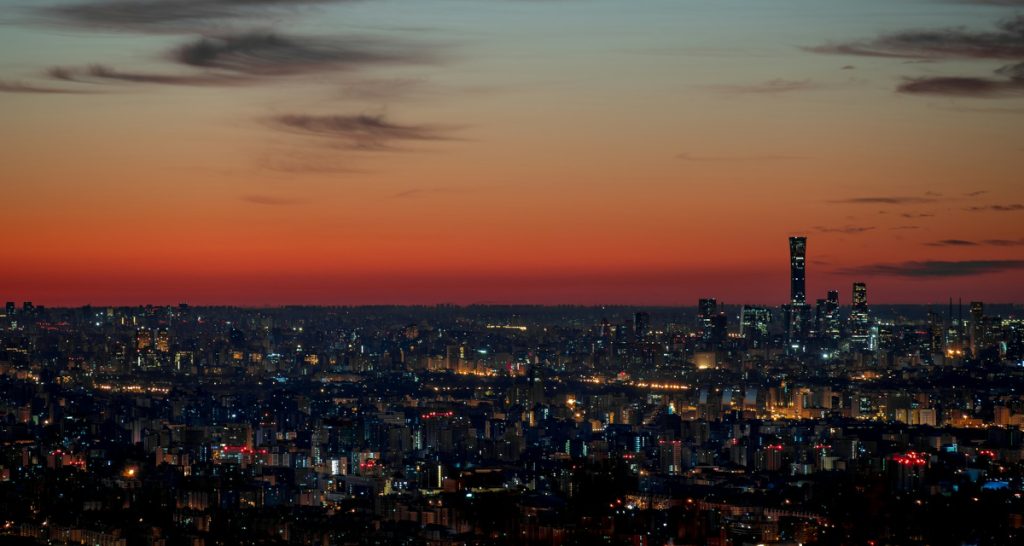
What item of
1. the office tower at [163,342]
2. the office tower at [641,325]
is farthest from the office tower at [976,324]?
the office tower at [163,342]

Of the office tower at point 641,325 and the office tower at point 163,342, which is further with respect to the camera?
the office tower at point 641,325

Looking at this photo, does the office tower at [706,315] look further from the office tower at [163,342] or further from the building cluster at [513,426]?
the office tower at [163,342]

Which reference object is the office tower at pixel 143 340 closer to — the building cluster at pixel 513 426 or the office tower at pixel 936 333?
the building cluster at pixel 513 426

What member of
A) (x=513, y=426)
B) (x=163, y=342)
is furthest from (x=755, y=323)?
(x=513, y=426)

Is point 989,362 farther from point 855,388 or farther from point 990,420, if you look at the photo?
point 990,420

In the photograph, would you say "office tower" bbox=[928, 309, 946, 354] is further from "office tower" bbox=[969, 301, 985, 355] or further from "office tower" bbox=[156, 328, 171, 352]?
"office tower" bbox=[156, 328, 171, 352]

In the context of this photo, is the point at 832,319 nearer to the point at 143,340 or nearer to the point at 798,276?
the point at 798,276

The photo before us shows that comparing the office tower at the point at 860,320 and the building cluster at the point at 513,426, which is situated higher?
the office tower at the point at 860,320

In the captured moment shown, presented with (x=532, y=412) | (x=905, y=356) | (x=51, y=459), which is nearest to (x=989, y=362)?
(x=905, y=356)
